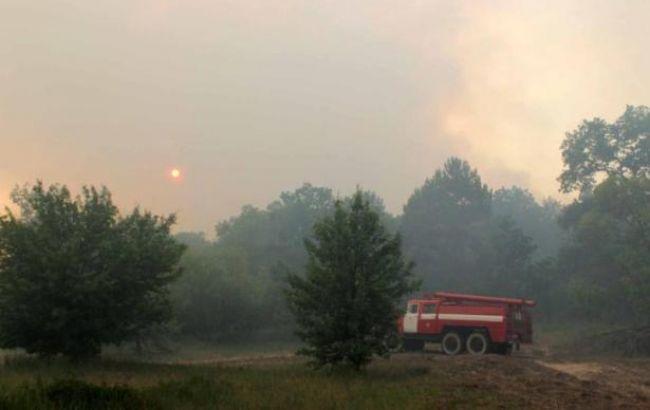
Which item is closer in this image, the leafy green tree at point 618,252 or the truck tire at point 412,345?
the truck tire at point 412,345

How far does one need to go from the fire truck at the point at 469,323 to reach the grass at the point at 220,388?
7892 mm

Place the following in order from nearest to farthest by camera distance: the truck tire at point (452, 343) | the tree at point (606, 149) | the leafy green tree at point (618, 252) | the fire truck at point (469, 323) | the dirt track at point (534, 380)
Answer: the dirt track at point (534, 380) < the fire truck at point (469, 323) < the truck tire at point (452, 343) < the leafy green tree at point (618, 252) < the tree at point (606, 149)

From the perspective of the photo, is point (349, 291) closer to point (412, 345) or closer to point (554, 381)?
point (554, 381)

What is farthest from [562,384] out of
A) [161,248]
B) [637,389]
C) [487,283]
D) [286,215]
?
[286,215]

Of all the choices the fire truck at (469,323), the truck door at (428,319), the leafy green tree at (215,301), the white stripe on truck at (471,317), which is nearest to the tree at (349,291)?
the white stripe on truck at (471,317)

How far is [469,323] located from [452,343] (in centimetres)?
149

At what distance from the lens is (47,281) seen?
23094mm

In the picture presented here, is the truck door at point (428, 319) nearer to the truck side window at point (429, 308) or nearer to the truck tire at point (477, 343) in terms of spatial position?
the truck side window at point (429, 308)

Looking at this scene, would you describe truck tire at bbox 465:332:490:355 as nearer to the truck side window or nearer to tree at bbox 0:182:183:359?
the truck side window

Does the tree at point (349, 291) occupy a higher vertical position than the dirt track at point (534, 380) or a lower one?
higher

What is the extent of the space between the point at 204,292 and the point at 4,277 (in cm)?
2511

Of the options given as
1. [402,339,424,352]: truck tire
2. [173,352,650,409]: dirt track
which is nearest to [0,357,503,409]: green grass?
[173,352,650,409]: dirt track

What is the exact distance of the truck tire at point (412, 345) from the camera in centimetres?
3369

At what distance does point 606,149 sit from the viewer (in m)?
69.1
